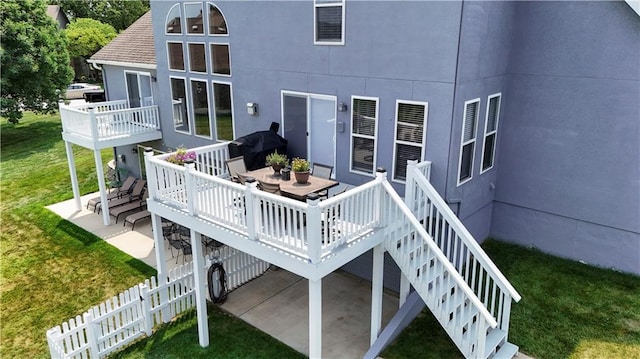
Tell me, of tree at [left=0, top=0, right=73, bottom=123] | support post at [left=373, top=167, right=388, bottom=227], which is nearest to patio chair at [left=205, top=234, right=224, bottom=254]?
support post at [left=373, top=167, right=388, bottom=227]

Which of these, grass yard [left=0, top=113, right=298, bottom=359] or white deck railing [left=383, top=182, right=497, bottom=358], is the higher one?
white deck railing [left=383, top=182, right=497, bottom=358]

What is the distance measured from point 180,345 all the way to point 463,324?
5.04m

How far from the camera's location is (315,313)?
6508 millimetres

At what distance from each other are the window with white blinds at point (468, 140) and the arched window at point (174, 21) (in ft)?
26.9

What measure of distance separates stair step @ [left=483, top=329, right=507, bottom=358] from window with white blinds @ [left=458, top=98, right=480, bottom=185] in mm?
2840

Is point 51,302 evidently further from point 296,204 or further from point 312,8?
point 312,8

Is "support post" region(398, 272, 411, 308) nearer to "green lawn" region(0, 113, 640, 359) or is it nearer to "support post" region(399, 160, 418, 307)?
"support post" region(399, 160, 418, 307)

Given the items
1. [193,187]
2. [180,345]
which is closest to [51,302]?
[180,345]

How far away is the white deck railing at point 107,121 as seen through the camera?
13.0m

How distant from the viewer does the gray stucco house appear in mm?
8125

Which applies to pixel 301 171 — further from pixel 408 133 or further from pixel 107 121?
pixel 107 121

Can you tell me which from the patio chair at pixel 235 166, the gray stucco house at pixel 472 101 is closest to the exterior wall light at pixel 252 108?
the gray stucco house at pixel 472 101

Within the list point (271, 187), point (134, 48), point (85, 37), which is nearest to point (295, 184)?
point (271, 187)

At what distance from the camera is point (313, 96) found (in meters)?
9.73
